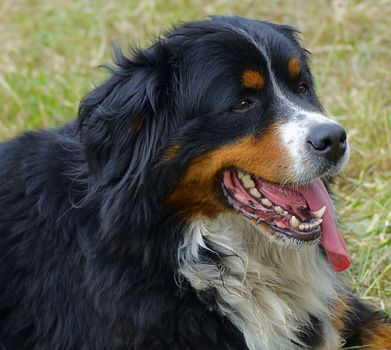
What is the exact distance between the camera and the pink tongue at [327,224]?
11.1 feet

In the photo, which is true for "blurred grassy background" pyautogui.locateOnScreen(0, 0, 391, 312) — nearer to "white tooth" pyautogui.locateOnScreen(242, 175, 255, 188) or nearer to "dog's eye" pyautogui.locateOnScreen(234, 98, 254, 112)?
"white tooth" pyautogui.locateOnScreen(242, 175, 255, 188)

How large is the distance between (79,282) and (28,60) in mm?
4028

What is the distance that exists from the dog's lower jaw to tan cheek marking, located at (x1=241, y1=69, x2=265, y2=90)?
1.77ft

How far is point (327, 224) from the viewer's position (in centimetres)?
339

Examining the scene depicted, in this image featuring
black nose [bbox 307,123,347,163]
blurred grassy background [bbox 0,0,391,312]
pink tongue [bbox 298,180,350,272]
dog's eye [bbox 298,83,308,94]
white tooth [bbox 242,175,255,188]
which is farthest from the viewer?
blurred grassy background [bbox 0,0,391,312]

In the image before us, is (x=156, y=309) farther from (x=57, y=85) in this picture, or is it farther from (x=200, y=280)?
(x=57, y=85)

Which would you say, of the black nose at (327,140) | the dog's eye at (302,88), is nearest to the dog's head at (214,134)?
the black nose at (327,140)

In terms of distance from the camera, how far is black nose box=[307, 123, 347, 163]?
3.15 metres

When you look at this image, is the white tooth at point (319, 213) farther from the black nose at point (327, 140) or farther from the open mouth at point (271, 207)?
the black nose at point (327, 140)

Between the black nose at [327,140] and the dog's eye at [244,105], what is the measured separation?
0.95 feet

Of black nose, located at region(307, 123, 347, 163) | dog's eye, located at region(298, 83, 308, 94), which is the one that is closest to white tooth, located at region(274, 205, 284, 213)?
black nose, located at region(307, 123, 347, 163)

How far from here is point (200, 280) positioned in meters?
3.27

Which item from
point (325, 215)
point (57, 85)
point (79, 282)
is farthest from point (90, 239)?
point (57, 85)

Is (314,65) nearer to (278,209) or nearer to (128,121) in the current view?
(278,209)
